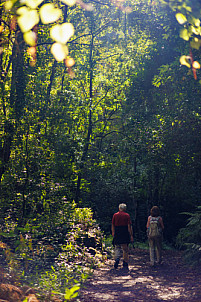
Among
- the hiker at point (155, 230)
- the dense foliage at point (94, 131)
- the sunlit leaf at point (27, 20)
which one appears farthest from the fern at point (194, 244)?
the sunlit leaf at point (27, 20)

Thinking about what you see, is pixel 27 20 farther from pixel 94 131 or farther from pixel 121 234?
pixel 94 131

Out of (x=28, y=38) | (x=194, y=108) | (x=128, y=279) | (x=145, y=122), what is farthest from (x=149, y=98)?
(x=28, y=38)

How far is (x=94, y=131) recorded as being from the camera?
27219 mm

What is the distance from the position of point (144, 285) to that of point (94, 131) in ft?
62.0

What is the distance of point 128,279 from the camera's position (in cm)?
981

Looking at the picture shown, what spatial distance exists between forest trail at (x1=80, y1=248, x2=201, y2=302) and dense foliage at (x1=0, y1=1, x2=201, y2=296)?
717mm

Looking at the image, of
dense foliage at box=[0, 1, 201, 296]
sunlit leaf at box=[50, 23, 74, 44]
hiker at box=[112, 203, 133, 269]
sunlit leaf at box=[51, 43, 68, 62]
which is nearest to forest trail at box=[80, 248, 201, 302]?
hiker at box=[112, 203, 133, 269]

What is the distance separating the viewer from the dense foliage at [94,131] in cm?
1143

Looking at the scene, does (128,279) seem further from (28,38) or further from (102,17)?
(102,17)

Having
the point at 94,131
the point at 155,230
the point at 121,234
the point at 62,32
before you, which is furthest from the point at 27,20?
the point at 94,131

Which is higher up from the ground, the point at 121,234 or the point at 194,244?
the point at 121,234

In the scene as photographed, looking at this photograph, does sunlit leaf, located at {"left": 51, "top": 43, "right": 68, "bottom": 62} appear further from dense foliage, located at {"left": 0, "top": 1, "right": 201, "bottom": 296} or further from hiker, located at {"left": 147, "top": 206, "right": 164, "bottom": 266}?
hiker, located at {"left": 147, "top": 206, "right": 164, "bottom": 266}

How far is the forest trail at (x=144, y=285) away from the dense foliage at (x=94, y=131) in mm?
717

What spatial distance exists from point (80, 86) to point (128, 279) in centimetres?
1831
